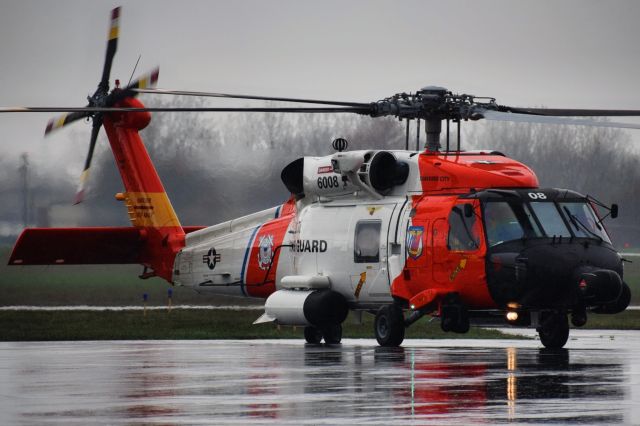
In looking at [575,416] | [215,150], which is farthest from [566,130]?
[575,416]

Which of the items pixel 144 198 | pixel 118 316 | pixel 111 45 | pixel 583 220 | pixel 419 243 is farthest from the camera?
pixel 118 316

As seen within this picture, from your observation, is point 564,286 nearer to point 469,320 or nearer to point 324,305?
point 469,320

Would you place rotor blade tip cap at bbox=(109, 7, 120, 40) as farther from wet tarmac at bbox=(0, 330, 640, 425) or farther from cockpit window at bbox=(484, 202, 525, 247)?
cockpit window at bbox=(484, 202, 525, 247)

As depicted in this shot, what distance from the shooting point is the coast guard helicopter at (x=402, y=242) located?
1997 centimetres

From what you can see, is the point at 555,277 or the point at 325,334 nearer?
the point at 555,277

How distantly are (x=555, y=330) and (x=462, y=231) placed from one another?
2.43 m

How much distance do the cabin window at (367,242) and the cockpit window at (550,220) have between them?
2.89 meters

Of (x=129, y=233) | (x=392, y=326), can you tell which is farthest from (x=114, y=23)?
(x=392, y=326)

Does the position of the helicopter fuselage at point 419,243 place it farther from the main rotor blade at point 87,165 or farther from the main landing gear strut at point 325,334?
the main rotor blade at point 87,165

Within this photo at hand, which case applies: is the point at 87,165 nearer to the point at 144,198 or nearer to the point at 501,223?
the point at 144,198

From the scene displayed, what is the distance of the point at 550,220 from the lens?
20.3 m

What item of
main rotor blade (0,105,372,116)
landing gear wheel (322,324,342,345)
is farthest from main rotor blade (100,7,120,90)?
landing gear wheel (322,324,342,345)

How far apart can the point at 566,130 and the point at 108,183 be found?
18.7 metres

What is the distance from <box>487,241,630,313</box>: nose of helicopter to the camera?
19.4m
